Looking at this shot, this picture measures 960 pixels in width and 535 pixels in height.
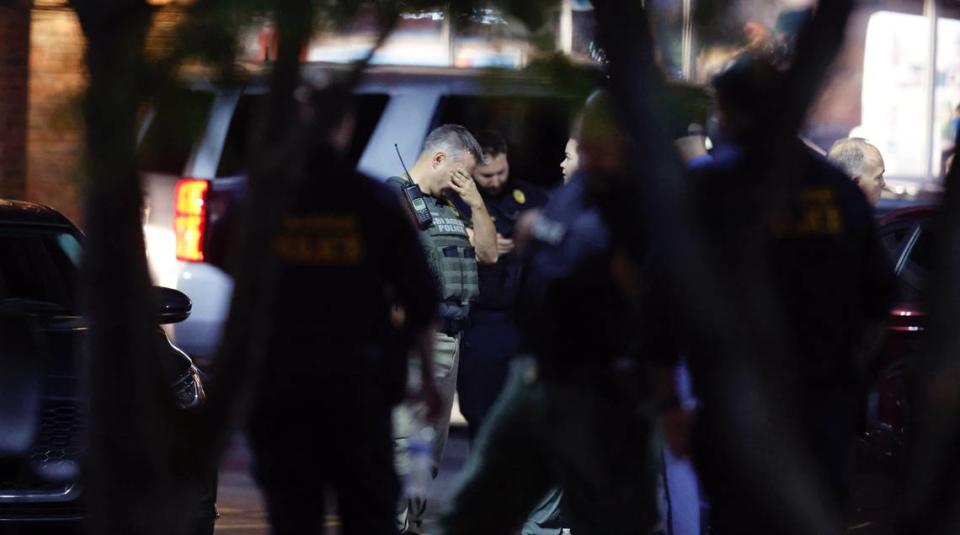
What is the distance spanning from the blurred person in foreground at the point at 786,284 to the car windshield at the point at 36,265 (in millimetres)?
3515

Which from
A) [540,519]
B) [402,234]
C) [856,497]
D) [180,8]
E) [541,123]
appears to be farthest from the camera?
[856,497]

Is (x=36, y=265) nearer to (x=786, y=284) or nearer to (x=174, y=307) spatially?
(x=174, y=307)

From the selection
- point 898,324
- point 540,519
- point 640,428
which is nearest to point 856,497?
point 898,324

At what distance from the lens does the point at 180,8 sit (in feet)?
8.57

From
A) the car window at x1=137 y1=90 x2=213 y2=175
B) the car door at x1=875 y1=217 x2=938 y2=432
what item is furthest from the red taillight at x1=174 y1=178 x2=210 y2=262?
the car window at x1=137 y1=90 x2=213 y2=175

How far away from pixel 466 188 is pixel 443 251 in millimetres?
469

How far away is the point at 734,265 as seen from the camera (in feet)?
9.41

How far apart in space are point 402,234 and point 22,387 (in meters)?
1.93

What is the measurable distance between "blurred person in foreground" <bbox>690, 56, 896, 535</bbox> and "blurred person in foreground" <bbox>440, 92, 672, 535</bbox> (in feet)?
1.95

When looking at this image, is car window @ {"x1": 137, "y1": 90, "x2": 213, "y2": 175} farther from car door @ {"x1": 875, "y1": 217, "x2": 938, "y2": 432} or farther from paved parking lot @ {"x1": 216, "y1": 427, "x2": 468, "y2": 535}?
car door @ {"x1": 875, "y1": 217, "x2": 938, "y2": 432}

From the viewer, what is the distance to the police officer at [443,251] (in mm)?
7965

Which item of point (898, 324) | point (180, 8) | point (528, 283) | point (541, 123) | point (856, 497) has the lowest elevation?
point (856, 497)

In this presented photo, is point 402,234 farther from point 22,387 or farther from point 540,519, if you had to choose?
point 540,519

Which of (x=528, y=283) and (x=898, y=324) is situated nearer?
(x=528, y=283)
